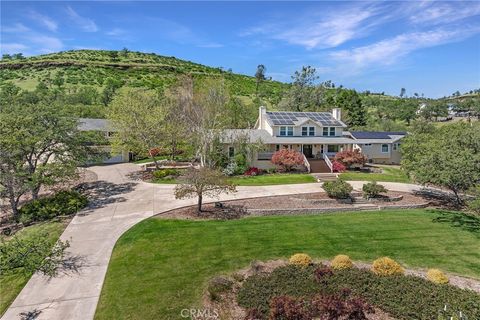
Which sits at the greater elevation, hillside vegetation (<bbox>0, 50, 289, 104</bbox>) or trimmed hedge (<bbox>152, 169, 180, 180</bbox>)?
hillside vegetation (<bbox>0, 50, 289, 104</bbox>)

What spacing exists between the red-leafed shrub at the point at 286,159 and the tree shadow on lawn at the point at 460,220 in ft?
41.2

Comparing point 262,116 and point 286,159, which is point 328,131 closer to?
point 262,116

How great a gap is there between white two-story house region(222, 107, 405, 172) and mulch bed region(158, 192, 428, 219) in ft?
31.8

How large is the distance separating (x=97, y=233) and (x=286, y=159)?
63.8 ft

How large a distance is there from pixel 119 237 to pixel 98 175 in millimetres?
16851

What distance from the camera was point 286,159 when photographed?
30797 mm

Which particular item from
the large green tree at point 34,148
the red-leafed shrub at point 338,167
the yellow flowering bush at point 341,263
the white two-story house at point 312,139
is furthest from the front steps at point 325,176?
the large green tree at point 34,148

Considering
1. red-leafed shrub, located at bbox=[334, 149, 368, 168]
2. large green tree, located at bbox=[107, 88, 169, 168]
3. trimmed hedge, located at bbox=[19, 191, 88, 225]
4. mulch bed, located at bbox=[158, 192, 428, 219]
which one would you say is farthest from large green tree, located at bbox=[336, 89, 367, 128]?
trimmed hedge, located at bbox=[19, 191, 88, 225]

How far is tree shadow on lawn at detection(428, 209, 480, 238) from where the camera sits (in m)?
18.8

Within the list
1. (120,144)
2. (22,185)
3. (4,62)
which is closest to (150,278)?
(22,185)

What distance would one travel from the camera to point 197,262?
13.5 metres

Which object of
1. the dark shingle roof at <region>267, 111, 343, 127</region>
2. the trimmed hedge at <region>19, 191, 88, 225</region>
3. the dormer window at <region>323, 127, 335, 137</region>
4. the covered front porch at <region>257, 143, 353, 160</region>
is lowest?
the trimmed hedge at <region>19, 191, 88, 225</region>

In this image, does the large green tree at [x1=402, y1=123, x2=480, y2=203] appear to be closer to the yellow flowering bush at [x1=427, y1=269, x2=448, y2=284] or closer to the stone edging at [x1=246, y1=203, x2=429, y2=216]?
the stone edging at [x1=246, y1=203, x2=429, y2=216]

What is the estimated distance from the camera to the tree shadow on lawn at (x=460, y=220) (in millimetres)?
18797
